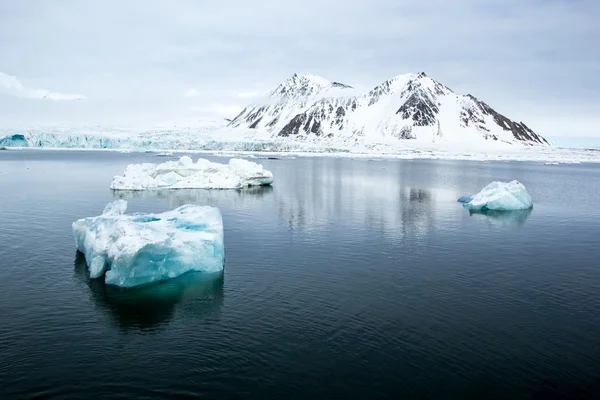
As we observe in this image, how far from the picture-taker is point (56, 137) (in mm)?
109688

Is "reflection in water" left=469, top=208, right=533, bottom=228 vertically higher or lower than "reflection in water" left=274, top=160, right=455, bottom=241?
lower

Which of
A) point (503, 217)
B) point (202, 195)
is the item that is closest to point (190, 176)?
point (202, 195)

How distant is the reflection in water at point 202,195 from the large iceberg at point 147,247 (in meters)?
15.1

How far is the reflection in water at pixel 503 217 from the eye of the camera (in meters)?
29.0

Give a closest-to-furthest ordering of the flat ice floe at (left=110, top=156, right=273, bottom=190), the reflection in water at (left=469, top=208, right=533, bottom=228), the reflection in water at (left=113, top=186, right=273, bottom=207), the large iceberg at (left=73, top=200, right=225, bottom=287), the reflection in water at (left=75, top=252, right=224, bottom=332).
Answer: the reflection in water at (left=75, top=252, right=224, bottom=332) < the large iceberg at (left=73, top=200, right=225, bottom=287) < the reflection in water at (left=469, top=208, right=533, bottom=228) < the reflection in water at (left=113, top=186, right=273, bottom=207) < the flat ice floe at (left=110, top=156, right=273, bottom=190)

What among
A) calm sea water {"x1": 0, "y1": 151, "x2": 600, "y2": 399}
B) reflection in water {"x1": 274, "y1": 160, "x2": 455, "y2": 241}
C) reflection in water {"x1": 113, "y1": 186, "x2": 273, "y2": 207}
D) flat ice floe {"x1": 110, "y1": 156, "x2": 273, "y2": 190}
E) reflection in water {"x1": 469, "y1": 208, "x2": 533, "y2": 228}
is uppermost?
flat ice floe {"x1": 110, "y1": 156, "x2": 273, "y2": 190}

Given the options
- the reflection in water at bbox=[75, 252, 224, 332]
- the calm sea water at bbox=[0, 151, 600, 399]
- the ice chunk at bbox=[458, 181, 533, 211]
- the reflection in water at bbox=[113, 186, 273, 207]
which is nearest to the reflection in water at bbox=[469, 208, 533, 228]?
the ice chunk at bbox=[458, 181, 533, 211]

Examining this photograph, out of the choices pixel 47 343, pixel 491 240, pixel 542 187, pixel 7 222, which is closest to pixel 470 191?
pixel 542 187

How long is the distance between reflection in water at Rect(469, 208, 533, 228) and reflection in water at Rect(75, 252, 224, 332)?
738 inches

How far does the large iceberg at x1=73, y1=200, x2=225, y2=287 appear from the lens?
15812 millimetres

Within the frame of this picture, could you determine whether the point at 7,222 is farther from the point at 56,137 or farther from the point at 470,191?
the point at 56,137

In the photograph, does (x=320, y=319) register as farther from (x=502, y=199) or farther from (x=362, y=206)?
(x=502, y=199)

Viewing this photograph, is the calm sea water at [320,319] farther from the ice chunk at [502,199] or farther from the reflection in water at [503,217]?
the ice chunk at [502,199]

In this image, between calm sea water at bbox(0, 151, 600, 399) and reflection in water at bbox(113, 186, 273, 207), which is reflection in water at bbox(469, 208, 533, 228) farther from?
reflection in water at bbox(113, 186, 273, 207)
